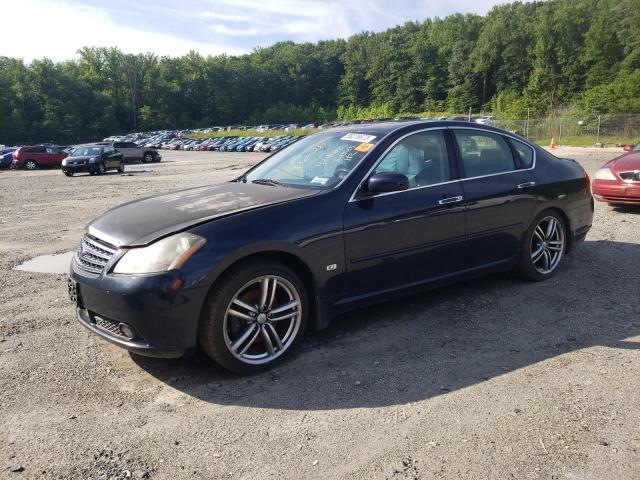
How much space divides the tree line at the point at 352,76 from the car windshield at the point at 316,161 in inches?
2643

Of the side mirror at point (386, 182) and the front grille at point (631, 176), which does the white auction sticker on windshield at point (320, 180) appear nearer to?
the side mirror at point (386, 182)

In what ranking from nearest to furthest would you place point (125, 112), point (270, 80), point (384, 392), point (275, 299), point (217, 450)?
point (217, 450) < point (384, 392) < point (275, 299) < point (125, 112) < point (270, 80)

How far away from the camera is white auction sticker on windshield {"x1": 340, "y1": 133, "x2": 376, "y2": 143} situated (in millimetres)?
4605

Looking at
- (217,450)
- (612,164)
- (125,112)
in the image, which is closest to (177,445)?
(217,450)

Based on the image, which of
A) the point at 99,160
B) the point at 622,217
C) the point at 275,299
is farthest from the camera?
the point at 99,160

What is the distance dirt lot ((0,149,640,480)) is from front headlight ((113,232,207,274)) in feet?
2.67

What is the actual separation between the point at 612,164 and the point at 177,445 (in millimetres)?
8869

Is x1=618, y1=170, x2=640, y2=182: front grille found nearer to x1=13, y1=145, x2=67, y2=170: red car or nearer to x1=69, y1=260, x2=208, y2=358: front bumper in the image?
x1=69, y1=260, x2=208, y2=358: front bumper

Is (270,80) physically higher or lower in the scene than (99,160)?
higher

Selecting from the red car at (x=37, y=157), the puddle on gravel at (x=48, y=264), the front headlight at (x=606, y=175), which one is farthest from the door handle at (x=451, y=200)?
the red car at (x=37, y=157)

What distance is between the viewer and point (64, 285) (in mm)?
5953

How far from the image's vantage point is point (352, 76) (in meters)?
138

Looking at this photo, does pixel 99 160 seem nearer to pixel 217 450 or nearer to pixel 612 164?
pixel 612 164

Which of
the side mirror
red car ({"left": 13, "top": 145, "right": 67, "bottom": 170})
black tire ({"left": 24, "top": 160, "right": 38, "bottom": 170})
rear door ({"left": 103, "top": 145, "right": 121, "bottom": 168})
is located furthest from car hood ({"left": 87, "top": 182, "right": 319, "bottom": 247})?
black tire ({"left": 24, "top": 160, "right": 38, "bottom": 170})
